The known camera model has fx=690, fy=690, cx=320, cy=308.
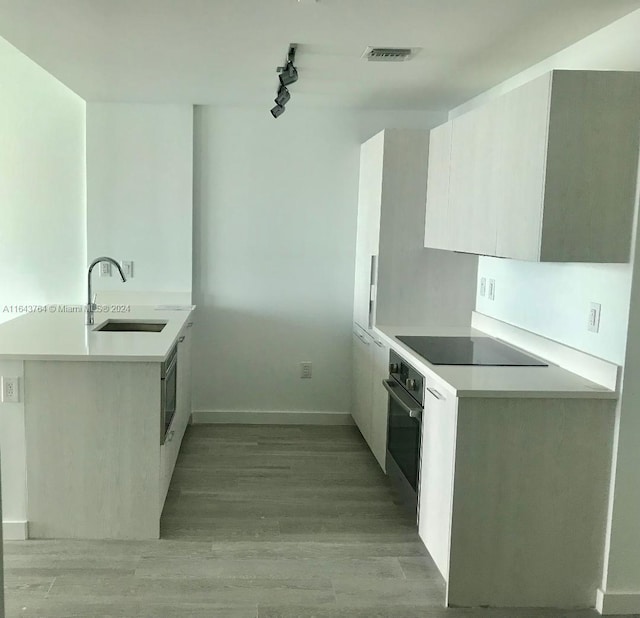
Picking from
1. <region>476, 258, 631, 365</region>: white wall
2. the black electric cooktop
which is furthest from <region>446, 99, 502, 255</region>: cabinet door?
the black electric cooktop

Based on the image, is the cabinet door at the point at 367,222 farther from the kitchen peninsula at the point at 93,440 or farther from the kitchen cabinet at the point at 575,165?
the kitchen peninsula at the point at 93,440

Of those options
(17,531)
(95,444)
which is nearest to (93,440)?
(95,444)

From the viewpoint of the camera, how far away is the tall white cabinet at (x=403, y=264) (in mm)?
4219

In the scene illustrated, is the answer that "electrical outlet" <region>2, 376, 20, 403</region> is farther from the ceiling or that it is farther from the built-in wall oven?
the built-in wall oven

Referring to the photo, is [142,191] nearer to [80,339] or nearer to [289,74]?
[80,339]

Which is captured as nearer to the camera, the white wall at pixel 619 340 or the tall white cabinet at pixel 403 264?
the white wall at pixel 619 340

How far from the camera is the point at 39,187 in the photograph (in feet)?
16.2

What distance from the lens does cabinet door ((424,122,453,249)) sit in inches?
147

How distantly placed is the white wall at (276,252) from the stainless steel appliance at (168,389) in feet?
4.10

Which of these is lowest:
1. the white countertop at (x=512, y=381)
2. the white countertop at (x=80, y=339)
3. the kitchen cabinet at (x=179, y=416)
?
the kitchen cabinet at (x=179, y=416)

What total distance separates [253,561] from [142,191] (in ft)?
9.39

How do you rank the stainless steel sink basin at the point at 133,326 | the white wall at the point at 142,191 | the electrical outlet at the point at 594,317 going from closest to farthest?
1. the electrical outlet at the point at 594,317
2. the stainless steel sink basin at the point at 133,326
3. the white wall at the point at 142,191

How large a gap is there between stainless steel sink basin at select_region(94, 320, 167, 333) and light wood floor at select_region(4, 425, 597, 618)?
0.89 m

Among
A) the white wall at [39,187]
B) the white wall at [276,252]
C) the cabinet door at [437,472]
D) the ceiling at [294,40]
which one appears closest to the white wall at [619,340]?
the ceiling at [294,40]
